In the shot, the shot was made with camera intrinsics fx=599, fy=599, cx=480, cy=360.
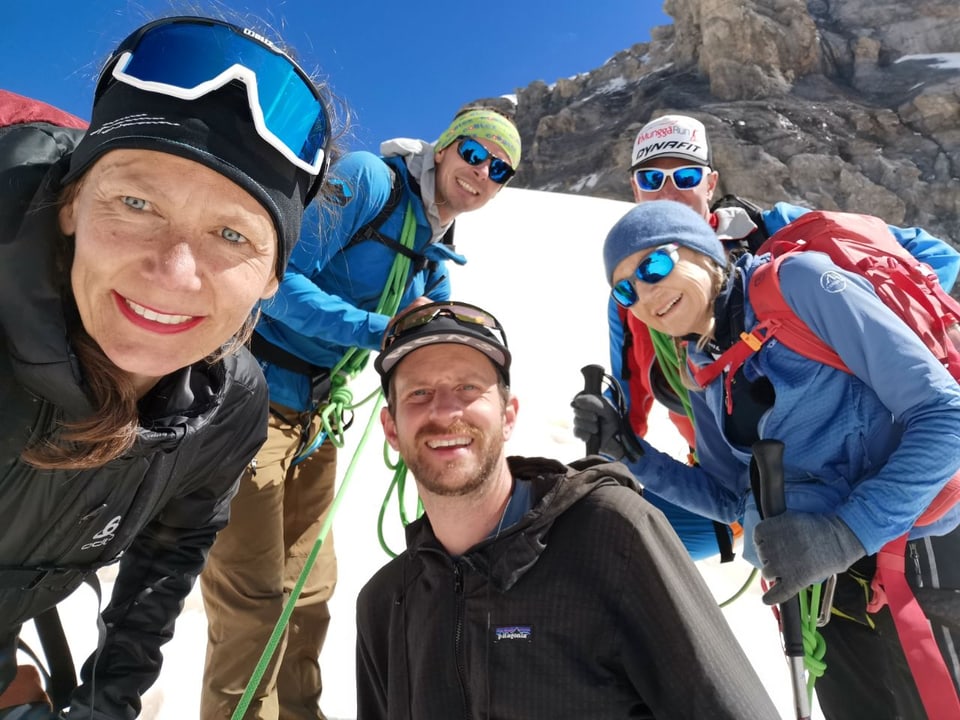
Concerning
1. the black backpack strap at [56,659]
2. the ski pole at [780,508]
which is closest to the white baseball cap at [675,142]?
the ski pole at [780,508]

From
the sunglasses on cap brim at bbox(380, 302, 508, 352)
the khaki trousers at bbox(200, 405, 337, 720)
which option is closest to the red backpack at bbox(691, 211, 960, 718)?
the sunglasses on cap brim at bbox(380, 302, 508, 352)

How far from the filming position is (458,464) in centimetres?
186

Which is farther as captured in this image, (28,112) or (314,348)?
(314,348)

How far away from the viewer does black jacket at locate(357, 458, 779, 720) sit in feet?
4.70

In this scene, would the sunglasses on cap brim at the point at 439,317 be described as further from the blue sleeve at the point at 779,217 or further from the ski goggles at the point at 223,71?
the blue sleeve at the point at 779,217

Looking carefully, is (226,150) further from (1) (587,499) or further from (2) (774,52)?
(2) (774,52)

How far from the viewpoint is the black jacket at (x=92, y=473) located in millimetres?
1146

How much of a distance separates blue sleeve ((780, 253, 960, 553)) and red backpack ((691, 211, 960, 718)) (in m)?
0.10

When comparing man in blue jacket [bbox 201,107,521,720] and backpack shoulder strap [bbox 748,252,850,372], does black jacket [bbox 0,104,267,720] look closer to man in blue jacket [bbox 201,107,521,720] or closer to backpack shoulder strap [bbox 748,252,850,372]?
man in blue jacket [bbox 201,107,521,720]

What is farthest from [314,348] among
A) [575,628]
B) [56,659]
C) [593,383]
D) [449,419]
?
[575,628]

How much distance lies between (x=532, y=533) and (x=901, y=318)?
1299mm

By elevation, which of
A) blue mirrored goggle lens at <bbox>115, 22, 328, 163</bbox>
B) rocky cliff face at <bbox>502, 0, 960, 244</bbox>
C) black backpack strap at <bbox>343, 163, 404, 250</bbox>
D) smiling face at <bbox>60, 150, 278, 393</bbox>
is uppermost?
rocky cliff face at <bbox>502, 0, 960, 244</bbox>

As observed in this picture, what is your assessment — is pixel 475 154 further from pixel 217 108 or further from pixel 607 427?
pixel 217 108

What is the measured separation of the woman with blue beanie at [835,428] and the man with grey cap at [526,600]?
21.4 inches
